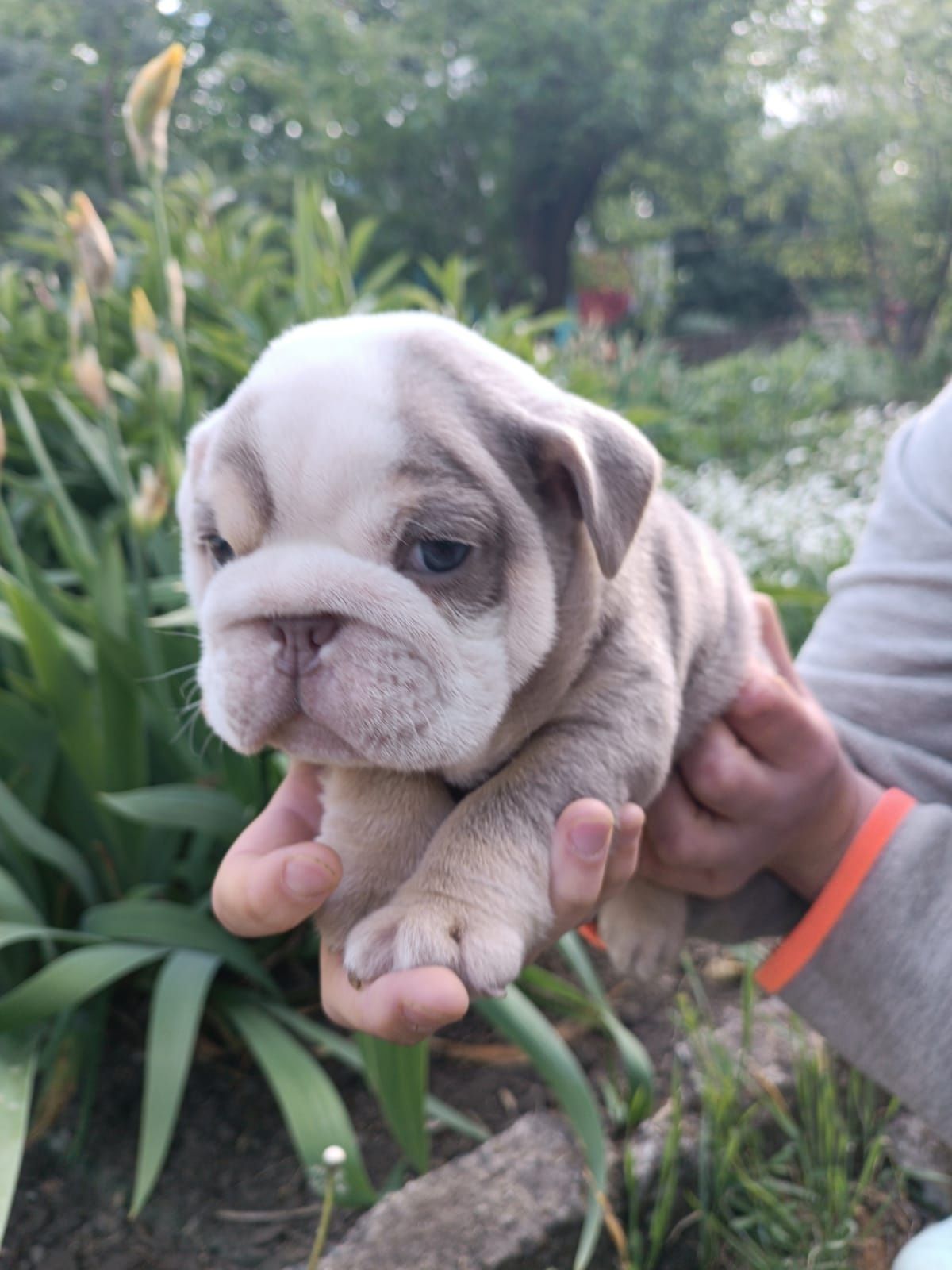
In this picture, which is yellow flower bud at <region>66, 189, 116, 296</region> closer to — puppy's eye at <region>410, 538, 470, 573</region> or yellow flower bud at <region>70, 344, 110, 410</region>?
yellow flower bud at <region>70, 344, 110, 410</region>

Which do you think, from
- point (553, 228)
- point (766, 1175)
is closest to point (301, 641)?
point (766, 1175)

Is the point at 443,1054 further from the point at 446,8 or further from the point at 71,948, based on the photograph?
the point at 446,8

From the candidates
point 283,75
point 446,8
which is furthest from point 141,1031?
point 446,8

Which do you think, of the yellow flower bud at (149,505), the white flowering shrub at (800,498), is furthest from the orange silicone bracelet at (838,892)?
the yellow flower bud at (149,505)

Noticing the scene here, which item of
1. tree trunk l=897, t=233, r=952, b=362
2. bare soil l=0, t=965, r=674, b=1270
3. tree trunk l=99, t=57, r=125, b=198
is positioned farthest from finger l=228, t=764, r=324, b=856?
tree trunk l=897, t=233, r=952, b=362

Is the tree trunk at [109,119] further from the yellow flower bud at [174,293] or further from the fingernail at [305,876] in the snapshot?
the fingernail at [305,876]

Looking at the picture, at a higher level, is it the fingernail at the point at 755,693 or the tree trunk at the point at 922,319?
the fingernail at the point at 755,693

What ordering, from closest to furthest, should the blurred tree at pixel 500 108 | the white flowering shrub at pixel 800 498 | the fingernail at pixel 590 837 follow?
the fingernail at pixel 590 837 → the white flowering shrub at pixel 800 498 → the blurred tree at pixel 500 108
